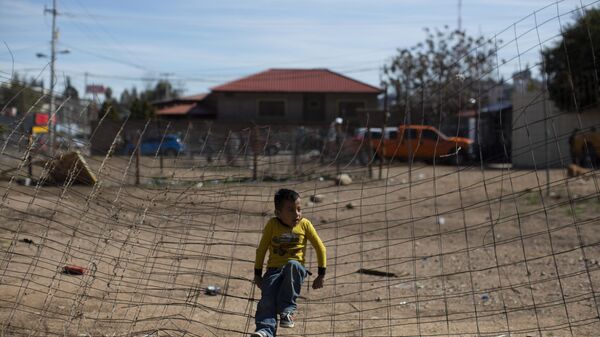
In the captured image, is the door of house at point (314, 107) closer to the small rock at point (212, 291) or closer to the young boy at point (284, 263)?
the small rock at point (212, 291)

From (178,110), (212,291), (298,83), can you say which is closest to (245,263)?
(212,291)

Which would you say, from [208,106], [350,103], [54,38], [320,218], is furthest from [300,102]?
[320,218]

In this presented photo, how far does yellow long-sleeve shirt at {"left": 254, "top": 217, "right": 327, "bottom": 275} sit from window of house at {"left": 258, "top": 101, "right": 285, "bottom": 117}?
1532 inches

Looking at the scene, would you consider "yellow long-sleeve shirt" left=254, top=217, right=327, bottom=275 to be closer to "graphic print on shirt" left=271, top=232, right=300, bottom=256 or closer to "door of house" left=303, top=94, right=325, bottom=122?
"graphic print on shirt" left=271, top=232, right=300, bottom=256

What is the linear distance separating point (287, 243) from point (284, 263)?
14 cm

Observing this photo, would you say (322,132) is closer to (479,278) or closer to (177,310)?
(479,278)

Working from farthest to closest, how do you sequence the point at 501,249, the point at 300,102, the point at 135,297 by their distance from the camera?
the point at 300,102
the point at 501,249
the point at 135,297

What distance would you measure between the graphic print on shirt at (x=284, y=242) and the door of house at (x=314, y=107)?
38826 mm

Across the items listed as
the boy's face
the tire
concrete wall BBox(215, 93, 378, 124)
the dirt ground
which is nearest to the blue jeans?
the boy's face

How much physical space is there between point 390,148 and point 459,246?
498 inches

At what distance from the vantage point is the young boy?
15.4 feet

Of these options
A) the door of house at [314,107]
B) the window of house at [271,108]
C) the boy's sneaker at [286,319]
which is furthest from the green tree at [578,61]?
the window of house at [271,108]

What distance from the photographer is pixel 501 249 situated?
400 inches

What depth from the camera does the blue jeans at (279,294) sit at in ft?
15.3
